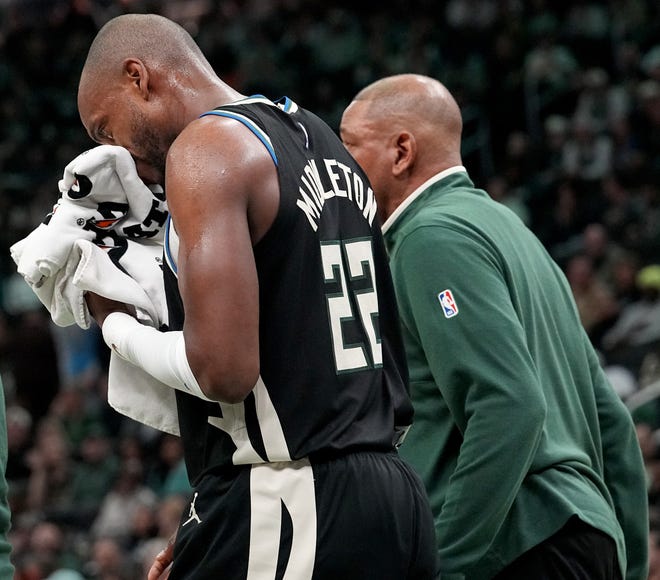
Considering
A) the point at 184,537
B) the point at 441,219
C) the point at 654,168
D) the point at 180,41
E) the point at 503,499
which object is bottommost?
the point at 654,168

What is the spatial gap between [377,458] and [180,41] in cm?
98

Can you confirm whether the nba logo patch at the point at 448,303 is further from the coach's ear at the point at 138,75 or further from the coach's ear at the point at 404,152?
the coach's ear at the point at 138,75

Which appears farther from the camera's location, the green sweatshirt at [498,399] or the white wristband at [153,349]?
the green sweatshirt at [498,399]

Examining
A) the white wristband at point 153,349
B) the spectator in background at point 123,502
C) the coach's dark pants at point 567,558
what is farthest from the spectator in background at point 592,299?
the white wristband at point 153,349

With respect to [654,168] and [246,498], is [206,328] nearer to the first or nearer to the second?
[246,498]

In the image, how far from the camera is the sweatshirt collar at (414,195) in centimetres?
334

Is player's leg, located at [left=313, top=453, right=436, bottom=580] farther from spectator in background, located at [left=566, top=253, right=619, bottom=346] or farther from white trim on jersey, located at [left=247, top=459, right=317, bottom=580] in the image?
spectator in background, located at [left=566, top=253, right=619, bottom=346]

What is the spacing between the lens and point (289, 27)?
1639cm

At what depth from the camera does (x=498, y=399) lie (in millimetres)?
2820

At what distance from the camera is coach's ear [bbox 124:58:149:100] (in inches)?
102

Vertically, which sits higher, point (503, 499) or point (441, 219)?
point (441, 219)

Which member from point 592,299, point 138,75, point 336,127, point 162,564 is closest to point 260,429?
point 162,564

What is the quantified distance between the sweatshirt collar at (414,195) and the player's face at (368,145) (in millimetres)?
93

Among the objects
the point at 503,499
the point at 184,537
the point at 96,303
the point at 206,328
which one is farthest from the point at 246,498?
the point at 503,499
